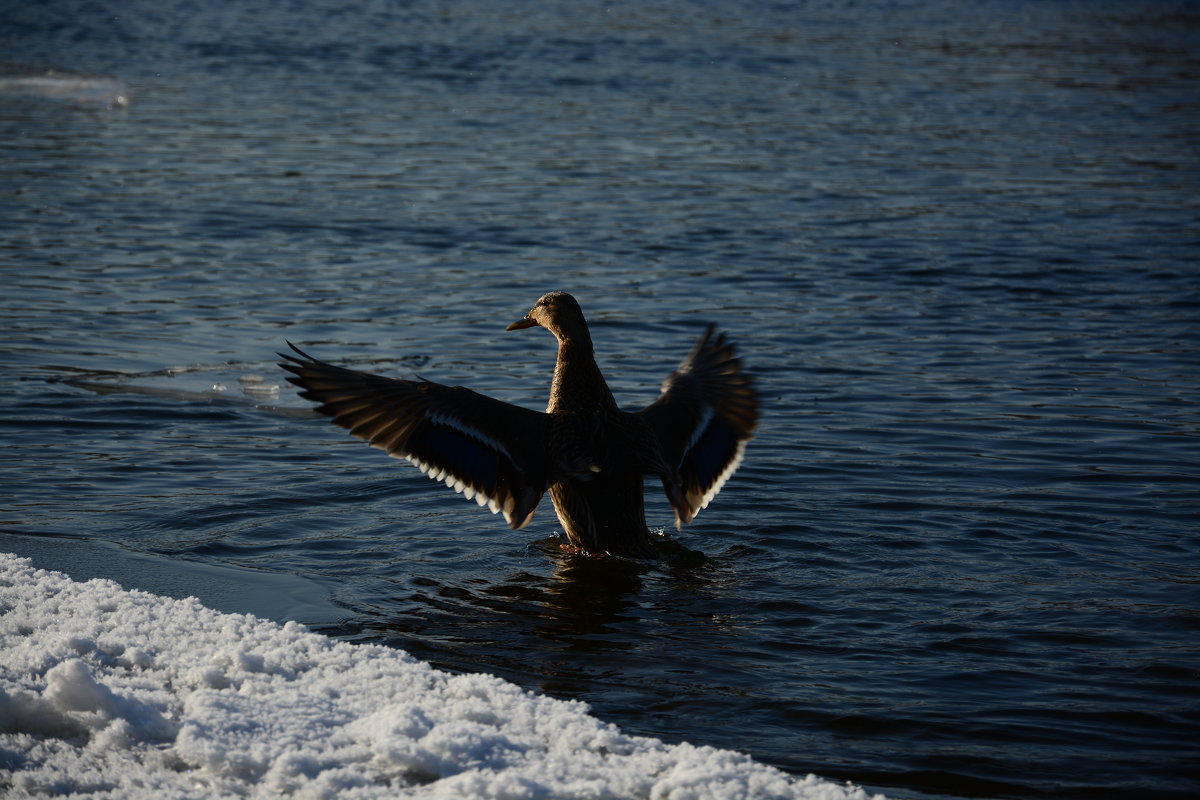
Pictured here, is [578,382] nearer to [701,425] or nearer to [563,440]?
[563,440]

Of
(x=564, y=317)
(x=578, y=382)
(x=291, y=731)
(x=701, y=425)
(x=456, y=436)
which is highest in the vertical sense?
(x=564, y=317)

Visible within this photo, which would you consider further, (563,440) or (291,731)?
(563,440)

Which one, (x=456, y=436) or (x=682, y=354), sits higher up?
(x=456, y=436)

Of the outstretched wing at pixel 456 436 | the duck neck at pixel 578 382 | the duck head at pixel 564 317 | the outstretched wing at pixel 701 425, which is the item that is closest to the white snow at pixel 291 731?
the outstretched wing at pixel 456 436

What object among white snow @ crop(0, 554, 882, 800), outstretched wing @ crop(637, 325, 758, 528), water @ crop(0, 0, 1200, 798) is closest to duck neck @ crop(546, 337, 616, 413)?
outstretched wing @ crop(637, 325, 758, 528)

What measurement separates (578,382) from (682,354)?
134 inches

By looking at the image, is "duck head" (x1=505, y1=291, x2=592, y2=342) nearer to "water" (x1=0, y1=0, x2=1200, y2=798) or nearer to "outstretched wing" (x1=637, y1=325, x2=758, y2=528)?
"outstretched wing" (x1=637, y1=325, x2=758, y2=528)

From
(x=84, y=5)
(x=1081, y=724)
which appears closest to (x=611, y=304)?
(x=1081, y=724)

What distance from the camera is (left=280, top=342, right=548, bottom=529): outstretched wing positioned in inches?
262

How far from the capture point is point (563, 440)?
6.92 m

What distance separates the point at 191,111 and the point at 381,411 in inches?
601

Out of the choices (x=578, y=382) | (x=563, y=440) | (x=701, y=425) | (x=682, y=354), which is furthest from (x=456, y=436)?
(x=682, y=354)

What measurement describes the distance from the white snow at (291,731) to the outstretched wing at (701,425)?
217 centimetres

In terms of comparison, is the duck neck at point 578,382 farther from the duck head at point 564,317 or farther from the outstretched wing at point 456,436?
the outstretched wing at point 456,436
